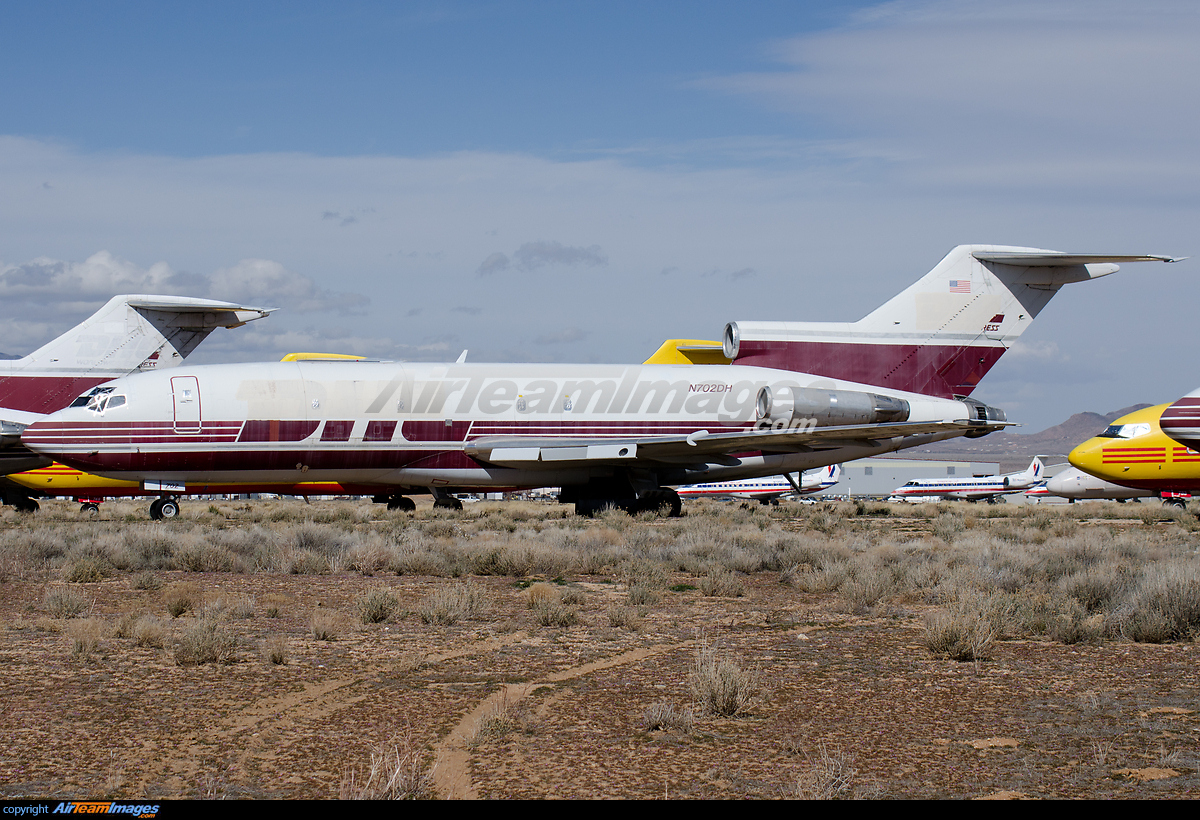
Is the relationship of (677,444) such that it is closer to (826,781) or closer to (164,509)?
(164,509)

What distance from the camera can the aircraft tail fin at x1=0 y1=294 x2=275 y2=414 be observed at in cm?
2889

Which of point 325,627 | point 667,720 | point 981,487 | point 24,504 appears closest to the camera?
point 667,720

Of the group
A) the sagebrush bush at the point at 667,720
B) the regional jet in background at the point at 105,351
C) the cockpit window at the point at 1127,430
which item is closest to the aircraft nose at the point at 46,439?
the regional jet in background at the point at 105,351

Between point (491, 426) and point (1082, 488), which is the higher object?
point (491, 426)

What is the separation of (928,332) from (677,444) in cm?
802

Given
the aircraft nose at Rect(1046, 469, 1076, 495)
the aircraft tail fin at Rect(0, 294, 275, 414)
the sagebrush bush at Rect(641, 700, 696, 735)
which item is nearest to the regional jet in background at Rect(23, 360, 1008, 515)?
the aircraft tail fin at Rect(0, 294, 275, 414)

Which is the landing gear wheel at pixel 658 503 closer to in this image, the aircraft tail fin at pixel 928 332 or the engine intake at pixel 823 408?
the engine intake at pixel 823 408

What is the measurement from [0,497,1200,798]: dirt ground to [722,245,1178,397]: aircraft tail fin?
54.8ft

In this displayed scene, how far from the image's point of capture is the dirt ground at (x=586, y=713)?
5805 mm

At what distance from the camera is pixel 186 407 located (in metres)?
22.9

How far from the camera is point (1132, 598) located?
1142 cm

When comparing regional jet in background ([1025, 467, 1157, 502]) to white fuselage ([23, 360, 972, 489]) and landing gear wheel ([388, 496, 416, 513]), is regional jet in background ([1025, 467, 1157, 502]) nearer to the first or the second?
white fuselage ([23, 360, 972, 489])

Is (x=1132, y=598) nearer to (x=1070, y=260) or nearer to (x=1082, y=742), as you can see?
(x=1082, y=742)

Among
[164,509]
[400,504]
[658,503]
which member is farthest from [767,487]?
[164,509]
